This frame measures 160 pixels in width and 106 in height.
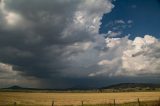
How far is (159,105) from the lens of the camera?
31094 millimetres

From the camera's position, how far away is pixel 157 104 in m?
31.5

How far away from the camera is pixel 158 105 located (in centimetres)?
3122

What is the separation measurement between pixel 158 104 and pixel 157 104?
136 millimetres

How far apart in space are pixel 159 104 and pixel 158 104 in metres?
0.17

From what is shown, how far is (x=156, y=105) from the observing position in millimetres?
31469

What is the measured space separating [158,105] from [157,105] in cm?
13

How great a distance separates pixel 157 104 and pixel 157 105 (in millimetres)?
181

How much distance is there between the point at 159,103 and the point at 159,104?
0.16 meters

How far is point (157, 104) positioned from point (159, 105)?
394 millimetres

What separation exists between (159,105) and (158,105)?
0.48ft

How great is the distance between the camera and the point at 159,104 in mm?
31203

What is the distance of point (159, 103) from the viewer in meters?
31.3

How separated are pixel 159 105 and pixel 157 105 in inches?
10.7
